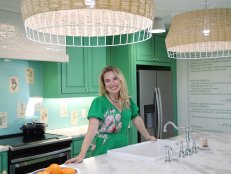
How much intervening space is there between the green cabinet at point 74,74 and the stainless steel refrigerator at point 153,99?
691 mm

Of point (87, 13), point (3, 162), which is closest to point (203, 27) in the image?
point (87, 13)

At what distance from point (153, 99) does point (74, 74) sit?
4.33ft

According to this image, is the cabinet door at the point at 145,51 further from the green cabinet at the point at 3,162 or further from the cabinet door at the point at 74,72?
the green cabinet at the point at 3,162

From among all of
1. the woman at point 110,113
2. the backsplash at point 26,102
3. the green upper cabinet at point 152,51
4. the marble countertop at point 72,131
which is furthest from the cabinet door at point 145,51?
the woman at point 110,113

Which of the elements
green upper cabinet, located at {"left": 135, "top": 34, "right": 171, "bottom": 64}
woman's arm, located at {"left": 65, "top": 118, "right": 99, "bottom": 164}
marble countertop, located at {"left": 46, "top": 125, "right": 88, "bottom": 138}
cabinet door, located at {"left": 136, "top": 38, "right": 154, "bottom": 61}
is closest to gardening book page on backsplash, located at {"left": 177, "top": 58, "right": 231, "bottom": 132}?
green upper cabinet, located at {"left": 135, "top": 34, "right": 171, "bottom": 64}

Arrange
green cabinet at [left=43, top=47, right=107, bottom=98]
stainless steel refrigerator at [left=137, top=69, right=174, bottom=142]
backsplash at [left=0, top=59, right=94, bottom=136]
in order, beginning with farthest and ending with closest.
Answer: stainless steel refrigerator at [left=137, top=69, right=174, bottom=142] → green cabinet at [left=43, top=47, right=107, bottom=98] → backsplash at [left=0, top=59, right=94, bottom=136]

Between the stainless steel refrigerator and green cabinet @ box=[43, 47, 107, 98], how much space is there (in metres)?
0.69

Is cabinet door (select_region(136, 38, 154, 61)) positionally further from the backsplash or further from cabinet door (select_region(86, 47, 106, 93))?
the backsplash

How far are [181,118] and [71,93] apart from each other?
235 centimetres

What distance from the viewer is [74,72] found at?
3982mm

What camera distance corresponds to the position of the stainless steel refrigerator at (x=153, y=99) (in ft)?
14.6

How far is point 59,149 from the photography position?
11.0 ft

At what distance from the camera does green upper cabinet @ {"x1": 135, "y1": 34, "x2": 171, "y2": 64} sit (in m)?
4.54

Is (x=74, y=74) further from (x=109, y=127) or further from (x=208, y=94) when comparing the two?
(x=208, y=94)
